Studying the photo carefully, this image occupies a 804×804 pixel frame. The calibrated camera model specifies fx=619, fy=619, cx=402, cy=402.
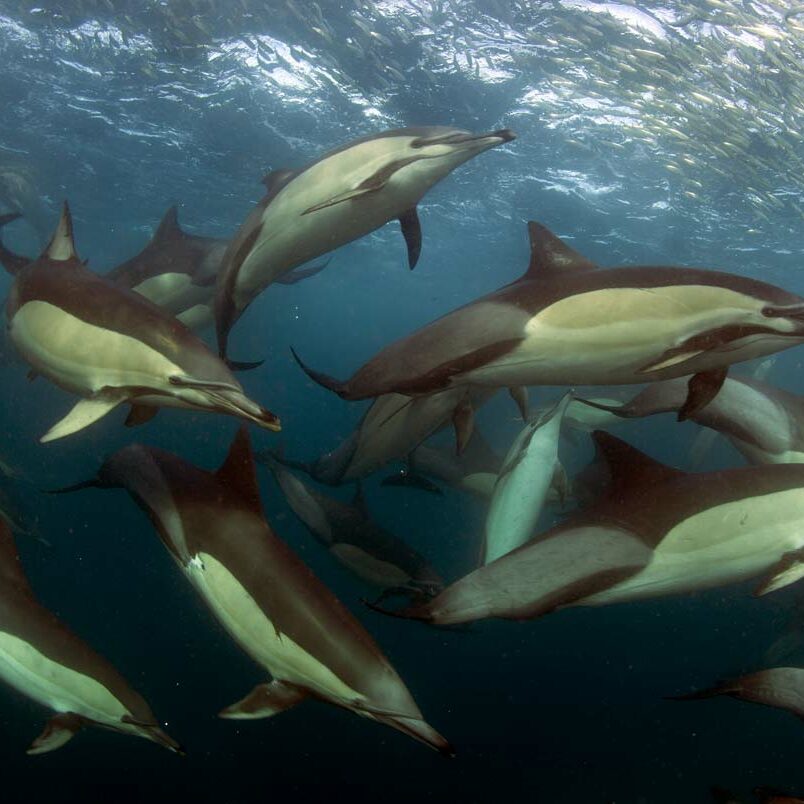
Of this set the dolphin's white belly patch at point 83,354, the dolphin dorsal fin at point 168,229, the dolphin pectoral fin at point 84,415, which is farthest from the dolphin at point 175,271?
the dolphin pectoral fin at point 84,415

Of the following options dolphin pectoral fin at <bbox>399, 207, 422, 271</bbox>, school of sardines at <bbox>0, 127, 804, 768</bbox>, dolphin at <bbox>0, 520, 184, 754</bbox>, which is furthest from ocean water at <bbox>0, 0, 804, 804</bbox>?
dolphin at <bbox>0, 520, 184, 754</bbox>

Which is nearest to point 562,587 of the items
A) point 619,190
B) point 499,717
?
point 499,717

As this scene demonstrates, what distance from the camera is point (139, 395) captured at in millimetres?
3254

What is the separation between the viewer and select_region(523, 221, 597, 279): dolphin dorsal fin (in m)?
3.54

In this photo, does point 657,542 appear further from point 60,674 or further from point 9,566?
point 9,566

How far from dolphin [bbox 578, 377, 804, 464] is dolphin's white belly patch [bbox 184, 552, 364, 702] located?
298cm

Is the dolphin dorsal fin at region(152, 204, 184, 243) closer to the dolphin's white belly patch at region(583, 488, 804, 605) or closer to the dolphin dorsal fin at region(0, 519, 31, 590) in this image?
the dolphin dorsal fin at region(0, 519, 31, 590)

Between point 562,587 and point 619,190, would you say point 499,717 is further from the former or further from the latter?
point 619,190

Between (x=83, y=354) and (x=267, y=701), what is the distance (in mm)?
2005

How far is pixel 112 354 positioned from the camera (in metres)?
3.19

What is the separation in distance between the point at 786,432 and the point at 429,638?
401 inches

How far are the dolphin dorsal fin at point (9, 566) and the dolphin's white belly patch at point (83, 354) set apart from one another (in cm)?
91

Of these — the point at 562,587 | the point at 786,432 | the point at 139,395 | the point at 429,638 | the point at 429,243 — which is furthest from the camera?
the point at 429,243

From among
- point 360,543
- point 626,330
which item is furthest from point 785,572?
point 360,543
